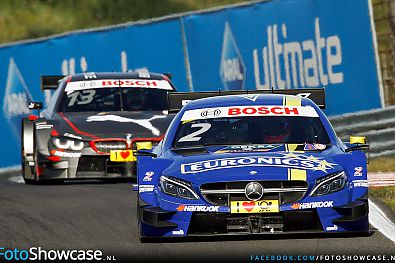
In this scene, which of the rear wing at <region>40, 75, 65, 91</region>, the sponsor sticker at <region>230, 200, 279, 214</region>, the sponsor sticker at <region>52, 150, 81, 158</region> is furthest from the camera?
the rear wing at <region>40, 75, 65, 91</region>

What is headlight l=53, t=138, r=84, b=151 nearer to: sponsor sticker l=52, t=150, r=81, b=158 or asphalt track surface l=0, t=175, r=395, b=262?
sponsor sticker l=52, t=150, r=81, b=158

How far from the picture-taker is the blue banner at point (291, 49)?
2022 centimetres

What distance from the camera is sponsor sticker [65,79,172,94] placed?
58.7 ft

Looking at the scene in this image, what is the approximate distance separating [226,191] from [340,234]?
1014 millimetres

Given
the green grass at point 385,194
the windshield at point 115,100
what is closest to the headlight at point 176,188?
the green grass at point 385,194

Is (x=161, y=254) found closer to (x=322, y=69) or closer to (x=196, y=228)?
(x=196, y=228)

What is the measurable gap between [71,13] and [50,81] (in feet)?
44.2

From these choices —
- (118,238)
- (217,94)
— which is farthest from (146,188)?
(217,94)

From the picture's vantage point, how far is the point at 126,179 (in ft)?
57.1

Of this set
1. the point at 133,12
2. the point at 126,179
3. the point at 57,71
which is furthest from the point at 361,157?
the point at 133,12

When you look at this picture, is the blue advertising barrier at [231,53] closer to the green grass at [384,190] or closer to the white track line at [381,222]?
the green grass at [384,190]

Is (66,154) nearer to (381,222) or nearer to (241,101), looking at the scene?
(241,101)

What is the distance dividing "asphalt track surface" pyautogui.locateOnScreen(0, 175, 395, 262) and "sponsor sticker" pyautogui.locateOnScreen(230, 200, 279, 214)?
232 mm

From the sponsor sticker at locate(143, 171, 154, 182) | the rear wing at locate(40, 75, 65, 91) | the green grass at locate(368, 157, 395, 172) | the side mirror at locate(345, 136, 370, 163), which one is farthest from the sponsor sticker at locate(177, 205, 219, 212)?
the rear wing at locate(40, 75, 65, 91)
